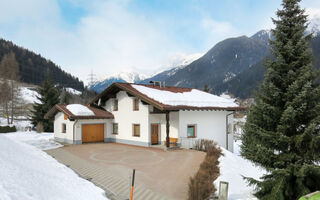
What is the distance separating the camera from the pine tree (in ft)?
21.1

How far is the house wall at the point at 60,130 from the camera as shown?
2122cm

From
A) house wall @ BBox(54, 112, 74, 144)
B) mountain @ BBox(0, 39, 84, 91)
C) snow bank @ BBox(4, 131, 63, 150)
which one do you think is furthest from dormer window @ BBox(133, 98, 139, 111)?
mountain @ BBox(0, 39, 84, 91)

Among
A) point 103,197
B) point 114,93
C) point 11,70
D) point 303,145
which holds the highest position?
point 11,70

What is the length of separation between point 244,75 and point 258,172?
155 m

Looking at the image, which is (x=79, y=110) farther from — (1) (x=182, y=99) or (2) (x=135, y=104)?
(1) (x=182, y=99)

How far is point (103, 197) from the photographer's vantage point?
7.09 meters

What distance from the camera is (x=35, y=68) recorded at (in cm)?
13475

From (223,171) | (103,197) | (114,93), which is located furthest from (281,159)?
(114,93)

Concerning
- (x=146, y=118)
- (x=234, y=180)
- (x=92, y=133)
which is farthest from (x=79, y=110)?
(x=234, y=180)

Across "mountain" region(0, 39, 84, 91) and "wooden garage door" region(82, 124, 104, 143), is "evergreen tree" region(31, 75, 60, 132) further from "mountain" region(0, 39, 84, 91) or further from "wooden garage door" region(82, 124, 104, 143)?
"mountain" region(0, 39, 84, 91)

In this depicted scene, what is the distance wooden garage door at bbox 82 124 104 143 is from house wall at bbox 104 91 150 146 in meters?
0.82

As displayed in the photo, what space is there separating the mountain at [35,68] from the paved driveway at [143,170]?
415ft

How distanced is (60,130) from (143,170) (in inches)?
589

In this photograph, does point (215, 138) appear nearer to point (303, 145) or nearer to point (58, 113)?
point (303, 145)
